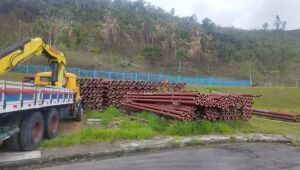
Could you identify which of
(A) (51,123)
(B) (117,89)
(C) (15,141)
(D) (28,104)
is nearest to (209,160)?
(D) (28,104)

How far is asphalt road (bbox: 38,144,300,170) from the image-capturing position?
414 inches

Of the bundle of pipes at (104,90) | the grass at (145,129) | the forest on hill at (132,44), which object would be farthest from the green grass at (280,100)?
the forest on hill at (132,44)

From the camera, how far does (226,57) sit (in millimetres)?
99562

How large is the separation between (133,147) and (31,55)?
4696 mm

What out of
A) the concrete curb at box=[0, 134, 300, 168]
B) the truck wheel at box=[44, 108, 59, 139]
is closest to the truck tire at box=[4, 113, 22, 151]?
the concrete curb at box=[0, 134, 300, 168]

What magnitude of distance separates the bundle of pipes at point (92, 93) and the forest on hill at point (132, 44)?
149 feet

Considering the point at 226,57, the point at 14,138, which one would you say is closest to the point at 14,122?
the point at 14,138

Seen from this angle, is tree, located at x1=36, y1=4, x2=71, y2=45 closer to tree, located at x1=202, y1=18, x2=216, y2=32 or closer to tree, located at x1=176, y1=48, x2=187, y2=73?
tree, located at x1=176, y1=48, x2=187, y2=73

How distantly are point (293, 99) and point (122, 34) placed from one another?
2395 inches

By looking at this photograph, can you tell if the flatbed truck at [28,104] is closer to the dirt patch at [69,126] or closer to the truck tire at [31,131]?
the truck tire at [31,131]

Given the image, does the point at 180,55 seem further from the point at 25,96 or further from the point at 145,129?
the point at 25,96

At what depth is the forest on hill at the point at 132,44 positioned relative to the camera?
256 feet

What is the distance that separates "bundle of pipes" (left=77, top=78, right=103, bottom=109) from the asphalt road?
10.6m

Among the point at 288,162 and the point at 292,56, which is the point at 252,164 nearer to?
the point at 288,162
